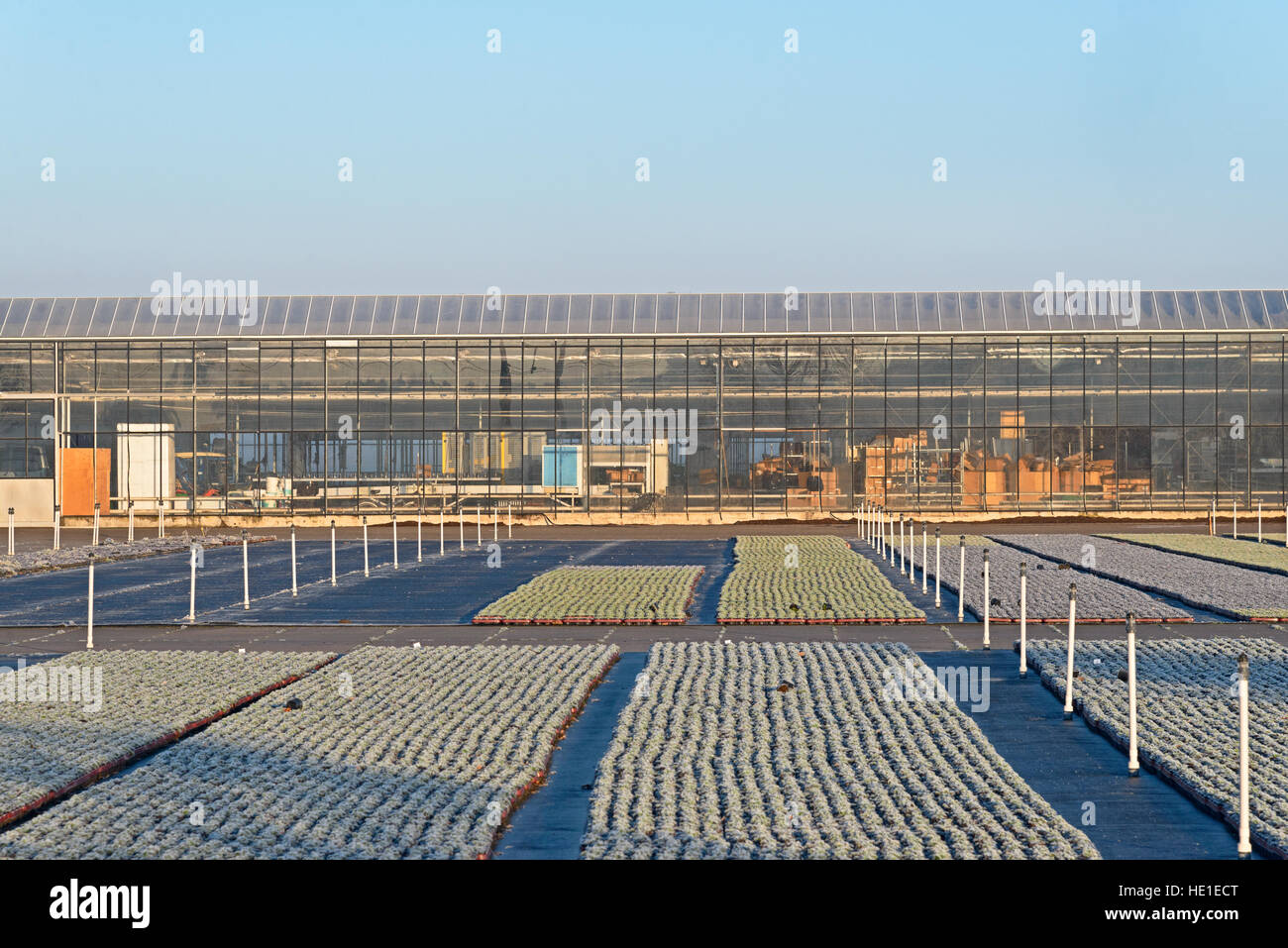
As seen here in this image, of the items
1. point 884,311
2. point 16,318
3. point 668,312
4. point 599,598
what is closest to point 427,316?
point 668,312

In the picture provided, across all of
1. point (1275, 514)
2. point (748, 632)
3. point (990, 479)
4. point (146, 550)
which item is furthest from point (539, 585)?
point (1275, 514)

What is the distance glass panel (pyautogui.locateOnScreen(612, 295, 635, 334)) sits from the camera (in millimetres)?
57184

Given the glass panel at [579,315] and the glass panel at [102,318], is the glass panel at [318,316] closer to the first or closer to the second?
the glass panel at [102,318]

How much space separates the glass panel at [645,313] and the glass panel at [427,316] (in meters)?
9.43

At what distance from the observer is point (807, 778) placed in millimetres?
11094

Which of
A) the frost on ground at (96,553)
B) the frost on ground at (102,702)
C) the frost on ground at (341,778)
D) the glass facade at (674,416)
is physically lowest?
the frost on ground at (341,778)

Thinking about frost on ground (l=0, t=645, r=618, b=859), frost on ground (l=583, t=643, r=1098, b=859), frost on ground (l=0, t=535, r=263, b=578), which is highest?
frost on ground (l=0, t=535, r=263, b=578)

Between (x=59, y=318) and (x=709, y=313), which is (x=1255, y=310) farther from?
(x=59, y=318)

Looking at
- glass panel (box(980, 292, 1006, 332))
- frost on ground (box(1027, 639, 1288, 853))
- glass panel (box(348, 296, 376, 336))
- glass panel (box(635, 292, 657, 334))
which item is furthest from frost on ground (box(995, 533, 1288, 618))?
glass panel (box(348, 296, 376, 336))

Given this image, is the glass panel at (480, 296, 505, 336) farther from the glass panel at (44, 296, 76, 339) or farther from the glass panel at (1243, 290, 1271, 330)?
the glass panel at (1243, 290, 1271, 330)

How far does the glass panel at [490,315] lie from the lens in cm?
5706

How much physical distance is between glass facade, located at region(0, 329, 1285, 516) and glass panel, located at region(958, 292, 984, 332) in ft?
0.44

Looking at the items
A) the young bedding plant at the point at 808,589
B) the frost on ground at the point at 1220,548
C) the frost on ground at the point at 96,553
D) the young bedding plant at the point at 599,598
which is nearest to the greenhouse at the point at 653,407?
the frost on ground at the point at 96,553

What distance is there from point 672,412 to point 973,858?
156ft
